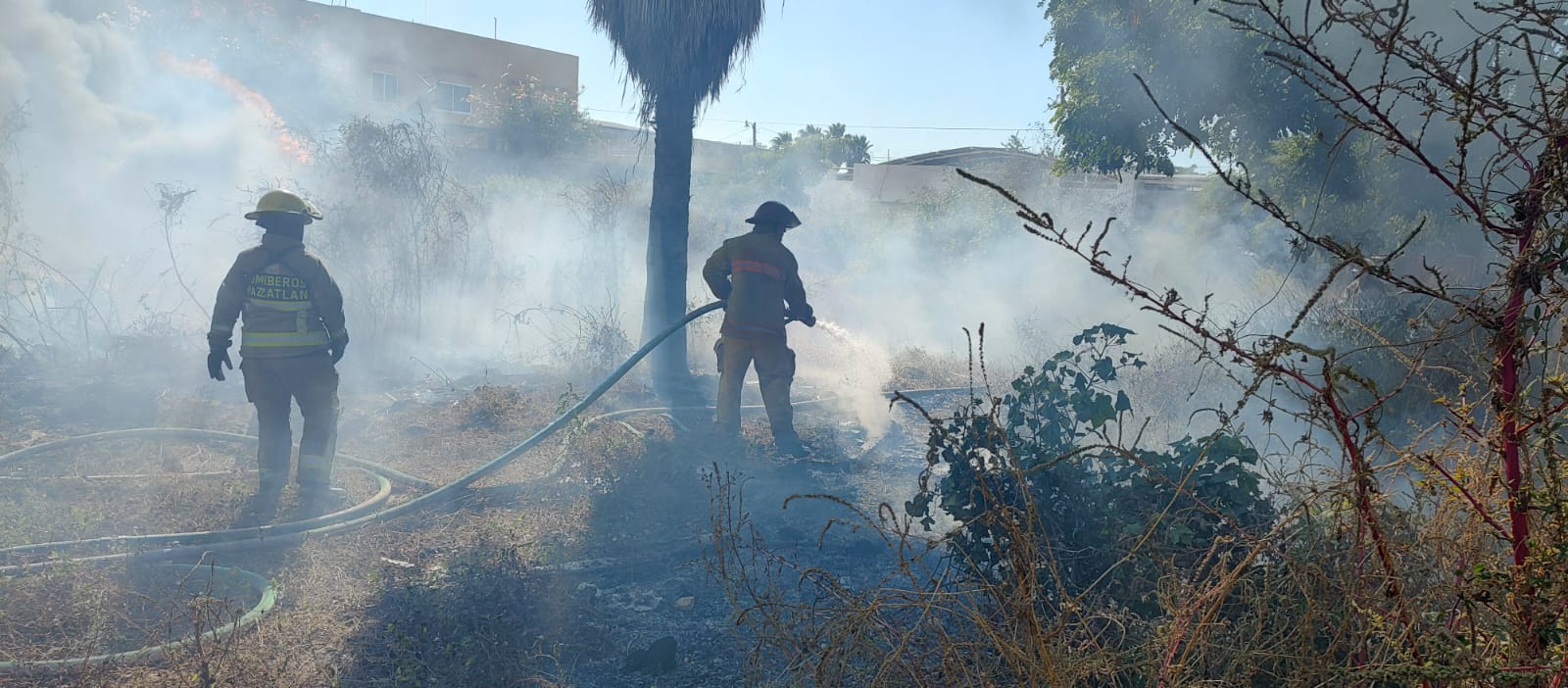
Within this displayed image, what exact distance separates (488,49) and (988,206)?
72.1 feet

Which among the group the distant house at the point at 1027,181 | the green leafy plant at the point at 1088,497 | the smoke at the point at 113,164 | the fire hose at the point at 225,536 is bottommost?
the fire hose at the point at 225,536

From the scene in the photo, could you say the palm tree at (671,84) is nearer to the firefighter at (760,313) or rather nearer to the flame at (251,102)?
the firefighter at (760,313)

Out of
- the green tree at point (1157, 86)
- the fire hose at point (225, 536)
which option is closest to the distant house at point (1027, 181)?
the green tree at point (1157, 86)

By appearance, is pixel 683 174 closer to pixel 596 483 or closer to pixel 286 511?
pixel 596 483

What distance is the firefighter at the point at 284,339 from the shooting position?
5477 mm

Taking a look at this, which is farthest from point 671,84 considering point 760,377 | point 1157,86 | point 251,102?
point 251,102

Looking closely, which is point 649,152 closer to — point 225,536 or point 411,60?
point 411,60

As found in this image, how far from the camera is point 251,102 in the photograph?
16719mm

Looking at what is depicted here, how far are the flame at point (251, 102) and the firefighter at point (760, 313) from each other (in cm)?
695

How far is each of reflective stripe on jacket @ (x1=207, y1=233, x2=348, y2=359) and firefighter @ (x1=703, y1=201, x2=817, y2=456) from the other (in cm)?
269

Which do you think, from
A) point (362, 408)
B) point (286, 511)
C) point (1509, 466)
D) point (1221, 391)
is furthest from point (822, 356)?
point (1509, 466)

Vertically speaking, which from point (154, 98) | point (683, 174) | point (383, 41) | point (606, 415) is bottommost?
point (606, 415)

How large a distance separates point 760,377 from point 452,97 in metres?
30.3

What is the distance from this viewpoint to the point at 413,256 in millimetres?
10641
